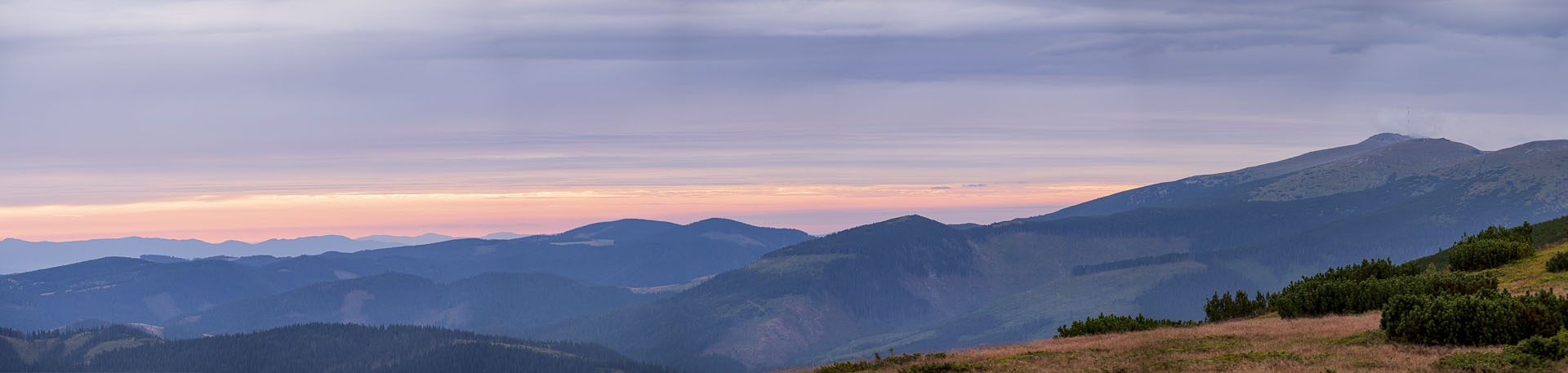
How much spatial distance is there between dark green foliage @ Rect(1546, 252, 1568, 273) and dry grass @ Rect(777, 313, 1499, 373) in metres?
9.90

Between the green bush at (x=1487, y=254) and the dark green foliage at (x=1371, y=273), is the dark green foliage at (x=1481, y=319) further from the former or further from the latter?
the green bush at (x=1487, y=254)

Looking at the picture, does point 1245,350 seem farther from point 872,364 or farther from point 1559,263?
point 1559,263

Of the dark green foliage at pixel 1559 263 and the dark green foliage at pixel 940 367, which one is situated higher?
the dark green foliage at pixel 1559 263

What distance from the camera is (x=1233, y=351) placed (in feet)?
127

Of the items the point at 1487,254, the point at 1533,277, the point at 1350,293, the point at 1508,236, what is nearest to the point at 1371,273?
the point at 1487,254

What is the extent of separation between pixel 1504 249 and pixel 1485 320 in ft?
90.4

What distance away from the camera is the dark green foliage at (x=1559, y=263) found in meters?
48.7

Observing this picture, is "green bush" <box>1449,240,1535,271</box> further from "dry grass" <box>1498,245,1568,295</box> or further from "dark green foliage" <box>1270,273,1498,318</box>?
"dark green foliage" <box>1270,273,1498,318</box>

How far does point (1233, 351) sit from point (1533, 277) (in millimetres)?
20988

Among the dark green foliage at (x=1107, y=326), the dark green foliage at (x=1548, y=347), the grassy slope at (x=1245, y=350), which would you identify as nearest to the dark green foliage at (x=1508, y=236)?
the grassy slope at (x=1245, y=350)

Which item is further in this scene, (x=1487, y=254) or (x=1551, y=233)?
(x=1551, y=233)

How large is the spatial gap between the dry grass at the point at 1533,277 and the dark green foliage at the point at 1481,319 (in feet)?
23.4

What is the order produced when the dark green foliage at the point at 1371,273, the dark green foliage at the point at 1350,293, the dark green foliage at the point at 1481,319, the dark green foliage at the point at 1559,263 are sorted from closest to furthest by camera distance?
the dark green foliage at the point at 1481,319 < the dark green foliage at the point at 1350,293 < the dark green foliage at the point at 1559,263 < the dark green foliage at the point at 1371,273

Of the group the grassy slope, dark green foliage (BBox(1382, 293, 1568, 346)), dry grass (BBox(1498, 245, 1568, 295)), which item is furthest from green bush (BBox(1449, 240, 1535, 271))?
dark green foliage (BBox(1382, 293, 1568, 346))
